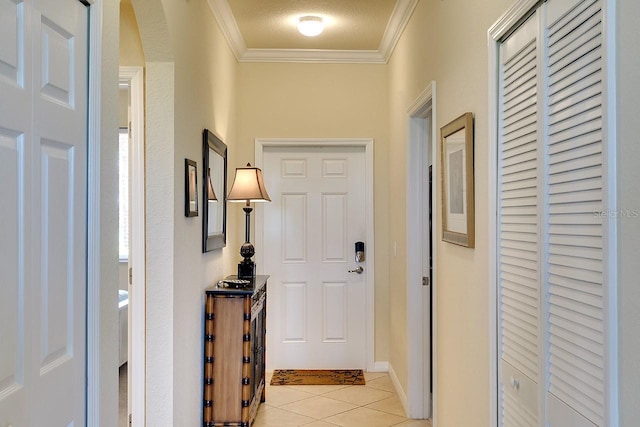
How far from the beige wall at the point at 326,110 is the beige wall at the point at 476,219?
3.39 ft

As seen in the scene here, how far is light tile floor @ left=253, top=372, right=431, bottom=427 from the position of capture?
3439 millimetres

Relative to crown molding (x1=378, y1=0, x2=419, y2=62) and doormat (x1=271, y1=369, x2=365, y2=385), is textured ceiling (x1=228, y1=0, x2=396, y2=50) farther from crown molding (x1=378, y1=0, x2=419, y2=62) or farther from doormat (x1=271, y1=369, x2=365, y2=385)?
doormat (x1=271, y1=369, x2=365, y2=385)

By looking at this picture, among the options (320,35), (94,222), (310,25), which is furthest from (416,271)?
(94,222)

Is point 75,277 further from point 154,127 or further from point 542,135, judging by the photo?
point 542,135

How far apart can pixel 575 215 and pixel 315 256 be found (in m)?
3.36

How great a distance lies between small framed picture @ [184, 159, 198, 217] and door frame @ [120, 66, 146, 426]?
0.21 m

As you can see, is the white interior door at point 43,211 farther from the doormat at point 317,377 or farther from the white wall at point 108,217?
the doormat at point 317,377

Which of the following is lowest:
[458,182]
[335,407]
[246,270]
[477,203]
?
[335,407]

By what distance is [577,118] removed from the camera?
1312mm

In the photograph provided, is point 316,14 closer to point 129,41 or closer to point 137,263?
point 129,41

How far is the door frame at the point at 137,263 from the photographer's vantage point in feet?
8.28

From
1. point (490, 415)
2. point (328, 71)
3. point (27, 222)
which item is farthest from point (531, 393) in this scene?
point (328, 71)

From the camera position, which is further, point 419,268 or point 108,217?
point 419,268

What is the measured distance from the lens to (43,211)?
1.31 m
